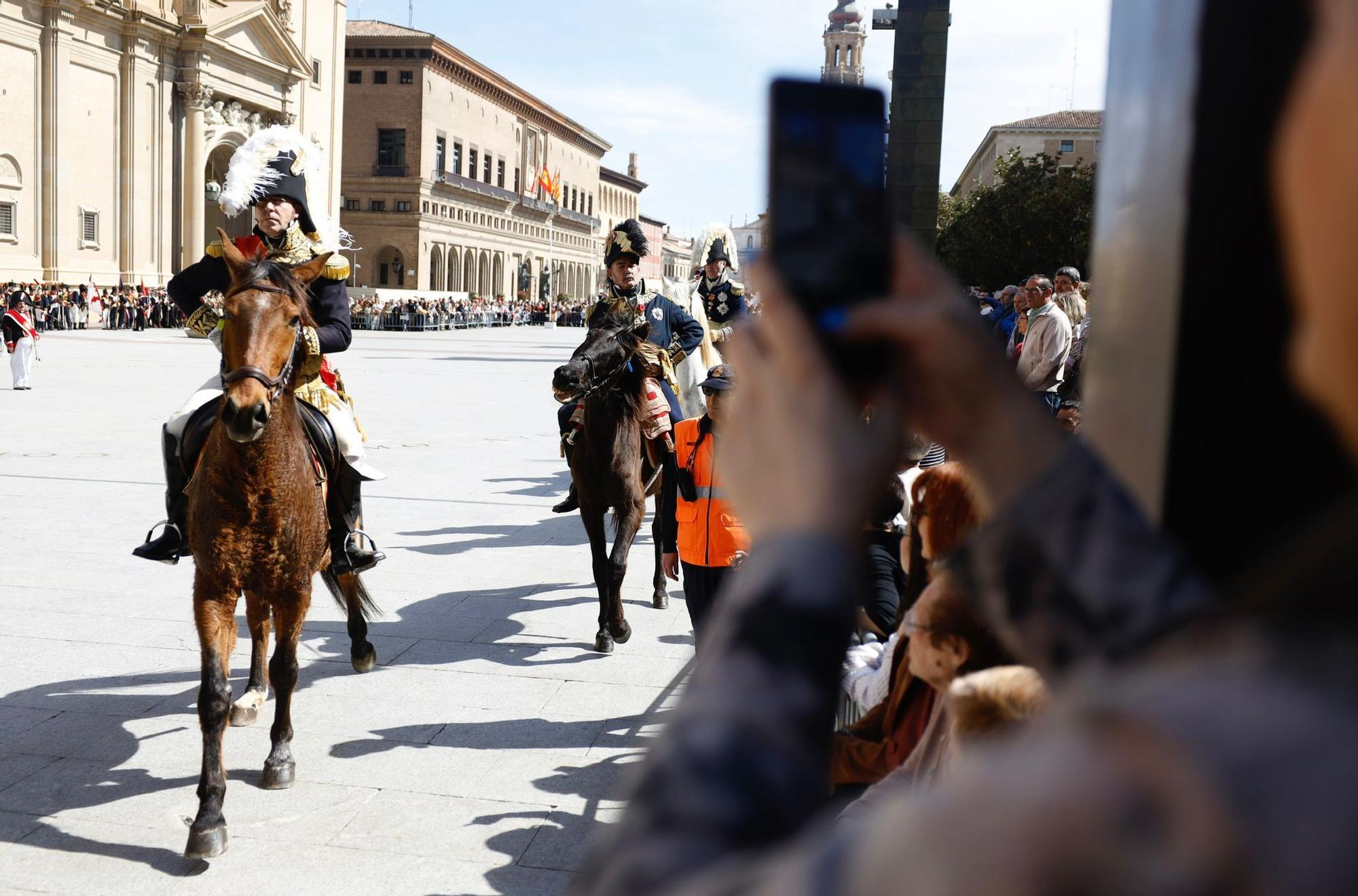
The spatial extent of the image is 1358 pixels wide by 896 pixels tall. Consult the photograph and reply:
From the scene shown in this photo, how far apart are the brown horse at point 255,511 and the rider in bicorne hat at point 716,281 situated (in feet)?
18.3

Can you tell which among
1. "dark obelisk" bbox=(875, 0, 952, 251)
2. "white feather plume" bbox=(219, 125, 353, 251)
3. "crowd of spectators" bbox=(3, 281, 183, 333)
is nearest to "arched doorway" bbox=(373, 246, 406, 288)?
"crowd of spectators" bbox=(3, 281, 183, 333)

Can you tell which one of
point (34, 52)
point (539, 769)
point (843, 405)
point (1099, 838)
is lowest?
point (539, 769)

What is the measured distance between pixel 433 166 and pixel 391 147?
3.18 metres

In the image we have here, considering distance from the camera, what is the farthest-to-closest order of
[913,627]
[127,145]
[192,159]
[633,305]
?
[192,159] → [127,145] → [633,305] → [913,627]

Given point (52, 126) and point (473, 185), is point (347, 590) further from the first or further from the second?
point (473, 185)

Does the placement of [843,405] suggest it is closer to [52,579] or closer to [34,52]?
[52,579]

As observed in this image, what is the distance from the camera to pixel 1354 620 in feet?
1.64

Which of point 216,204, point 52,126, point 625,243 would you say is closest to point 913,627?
point 625,243

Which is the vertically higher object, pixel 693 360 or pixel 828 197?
pixel 828 197

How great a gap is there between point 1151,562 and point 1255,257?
0.18 metres

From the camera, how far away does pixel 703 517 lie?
18.2ft

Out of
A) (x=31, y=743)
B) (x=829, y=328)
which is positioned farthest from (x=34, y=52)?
(x=829, y=328)

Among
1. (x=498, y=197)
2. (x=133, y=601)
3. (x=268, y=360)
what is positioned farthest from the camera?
(x=498, y=197)

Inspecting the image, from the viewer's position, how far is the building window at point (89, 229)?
44750 millimetres
